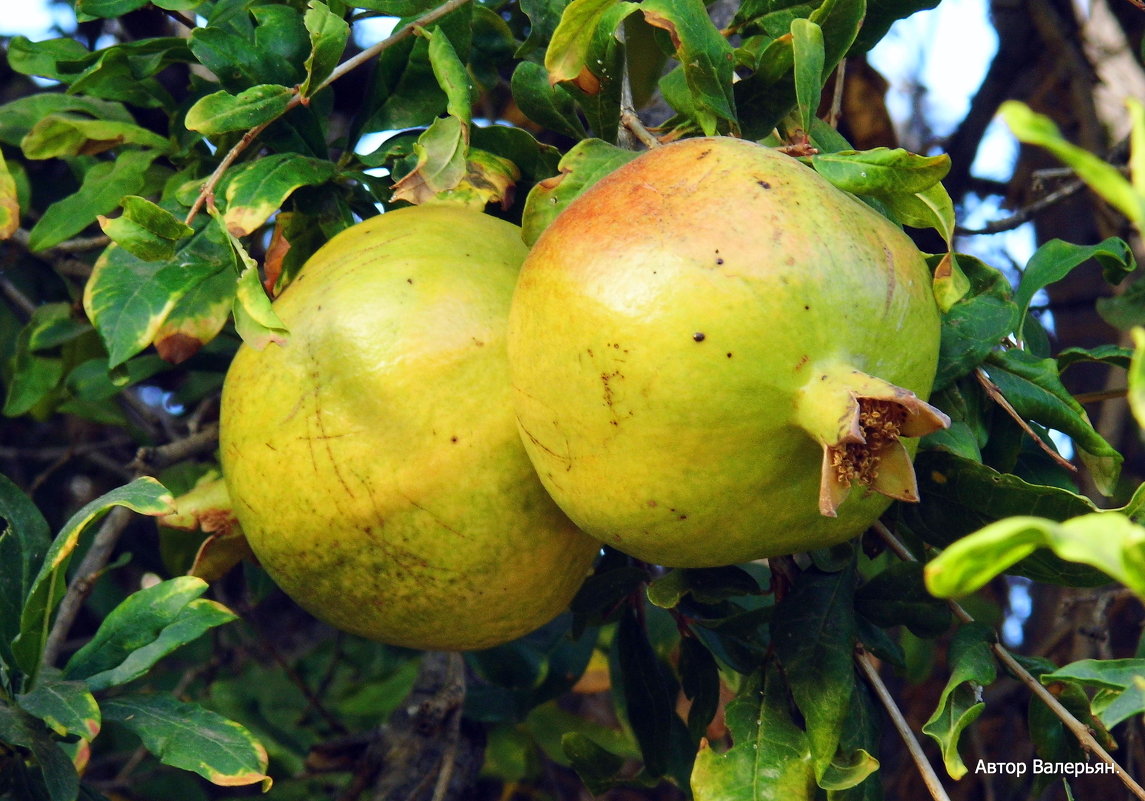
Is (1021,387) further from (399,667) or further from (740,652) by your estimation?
(399,667)

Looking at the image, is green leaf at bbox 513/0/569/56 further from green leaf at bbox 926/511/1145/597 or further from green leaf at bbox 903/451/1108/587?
green leaf at bbox 926/511/1145/597

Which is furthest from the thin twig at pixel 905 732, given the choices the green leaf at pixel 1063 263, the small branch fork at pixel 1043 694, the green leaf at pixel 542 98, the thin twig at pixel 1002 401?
the green leaf at pixel 542 98

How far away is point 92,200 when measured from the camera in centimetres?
153

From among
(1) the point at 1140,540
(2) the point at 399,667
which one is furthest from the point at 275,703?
(1) the point at 1140,540

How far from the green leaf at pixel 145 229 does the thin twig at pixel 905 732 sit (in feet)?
2.77

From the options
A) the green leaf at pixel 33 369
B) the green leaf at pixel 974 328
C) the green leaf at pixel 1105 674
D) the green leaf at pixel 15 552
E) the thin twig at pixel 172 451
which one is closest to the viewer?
the green leaf at pixel 1105 674

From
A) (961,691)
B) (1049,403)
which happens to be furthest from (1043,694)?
(1049,403)

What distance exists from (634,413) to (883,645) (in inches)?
22.4

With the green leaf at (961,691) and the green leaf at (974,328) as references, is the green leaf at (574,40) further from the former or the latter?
the green leaf at (961,691)

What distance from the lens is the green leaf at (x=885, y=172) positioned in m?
1.05

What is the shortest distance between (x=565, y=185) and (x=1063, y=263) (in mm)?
599

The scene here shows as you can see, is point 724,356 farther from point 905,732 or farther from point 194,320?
point 194,320

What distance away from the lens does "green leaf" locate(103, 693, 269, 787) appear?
1176mm

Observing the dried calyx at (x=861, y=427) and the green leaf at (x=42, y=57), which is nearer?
the dried calyx at (x=861, y=427)
